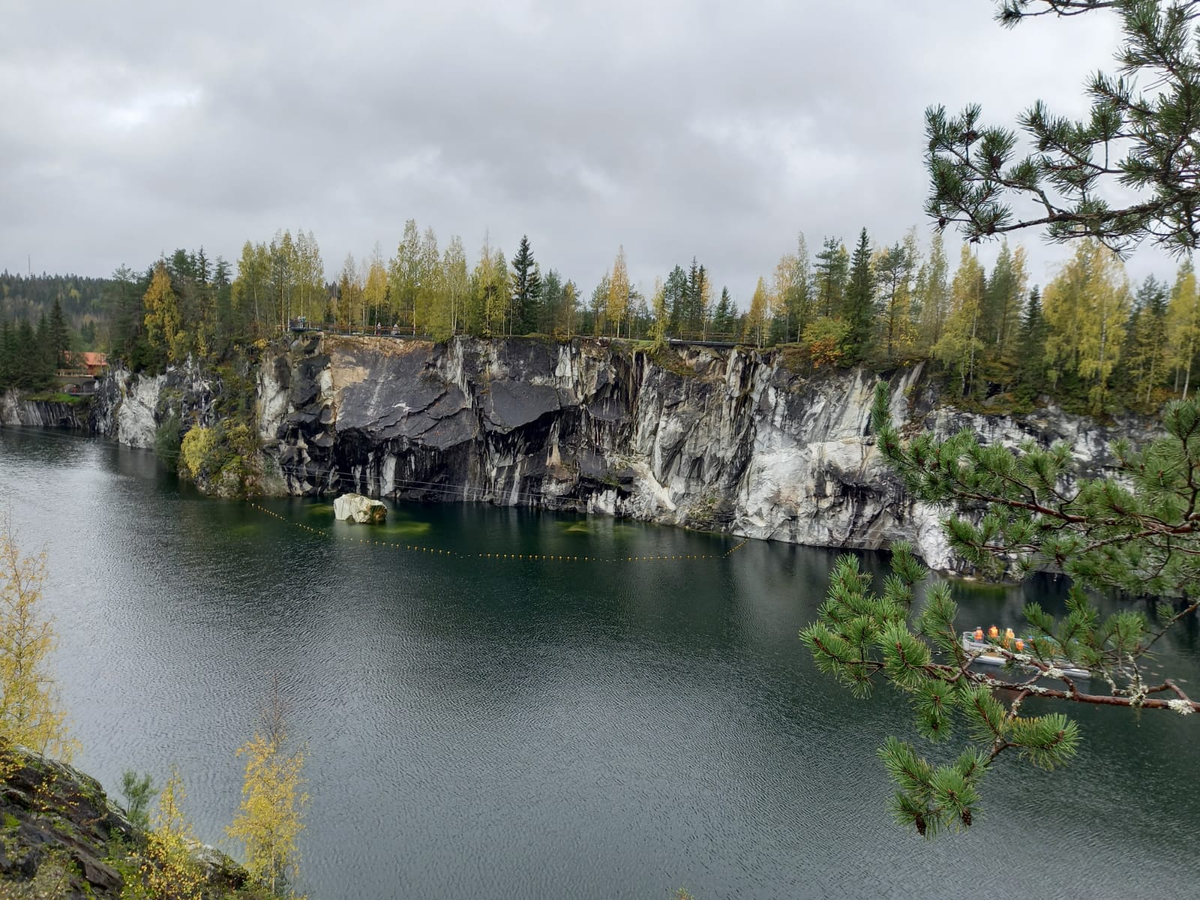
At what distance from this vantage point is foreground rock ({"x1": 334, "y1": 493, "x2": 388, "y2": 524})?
158ft

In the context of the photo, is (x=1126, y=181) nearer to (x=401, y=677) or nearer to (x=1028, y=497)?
(x=1028, y=497)

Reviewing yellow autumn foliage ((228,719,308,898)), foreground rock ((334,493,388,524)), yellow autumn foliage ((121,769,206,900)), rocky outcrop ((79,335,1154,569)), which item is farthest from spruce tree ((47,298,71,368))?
yellow autumn foliage ((121,769,206,900))

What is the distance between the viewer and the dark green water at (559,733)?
53.4ft

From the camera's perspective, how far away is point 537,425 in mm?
55688

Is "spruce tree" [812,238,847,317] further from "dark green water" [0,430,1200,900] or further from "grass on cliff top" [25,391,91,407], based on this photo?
"grass on cliff top" [25,391,91,407]

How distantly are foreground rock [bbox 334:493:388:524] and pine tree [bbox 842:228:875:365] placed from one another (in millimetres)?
37689

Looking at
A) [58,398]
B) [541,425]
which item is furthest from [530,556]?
[58,398]

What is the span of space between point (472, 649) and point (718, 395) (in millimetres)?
31719

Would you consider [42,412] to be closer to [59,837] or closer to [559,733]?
[559,733]

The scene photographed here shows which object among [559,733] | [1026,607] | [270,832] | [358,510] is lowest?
[559,733]

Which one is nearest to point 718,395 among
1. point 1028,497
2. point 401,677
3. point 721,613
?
point 721,613

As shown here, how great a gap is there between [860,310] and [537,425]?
27738 millimetres

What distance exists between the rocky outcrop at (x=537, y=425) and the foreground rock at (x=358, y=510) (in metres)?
7.28

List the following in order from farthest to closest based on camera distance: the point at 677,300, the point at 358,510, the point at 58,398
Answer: the point at 58,398
the point at 677,300
the point at 358,510
